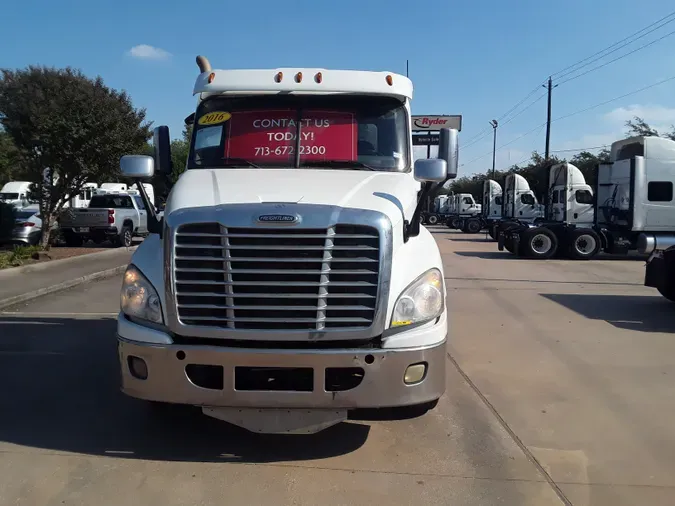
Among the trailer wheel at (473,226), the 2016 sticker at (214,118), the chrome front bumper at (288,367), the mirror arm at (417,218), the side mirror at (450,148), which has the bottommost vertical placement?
the trailer wheel at (473,226)

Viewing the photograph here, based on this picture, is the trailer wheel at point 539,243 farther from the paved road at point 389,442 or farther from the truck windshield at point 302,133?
the truck windshield at point 302,133

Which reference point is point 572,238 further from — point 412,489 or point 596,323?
point 412,489

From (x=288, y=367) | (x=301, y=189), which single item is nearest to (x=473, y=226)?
(x=301, y=189)

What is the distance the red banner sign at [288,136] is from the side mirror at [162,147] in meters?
0.67

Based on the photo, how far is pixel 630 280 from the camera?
592 inches

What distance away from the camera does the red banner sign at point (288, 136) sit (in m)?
5.35

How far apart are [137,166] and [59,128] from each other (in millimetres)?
12947

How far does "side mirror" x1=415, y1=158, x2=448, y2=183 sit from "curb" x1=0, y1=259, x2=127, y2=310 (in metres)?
7.97

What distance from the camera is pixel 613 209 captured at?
21.0 meters

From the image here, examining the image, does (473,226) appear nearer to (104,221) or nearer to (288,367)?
(104,221)

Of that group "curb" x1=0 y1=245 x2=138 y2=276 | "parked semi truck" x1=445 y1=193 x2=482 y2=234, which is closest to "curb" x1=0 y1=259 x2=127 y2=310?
"curb" x1=0 y1=245 x2=138 y2=276

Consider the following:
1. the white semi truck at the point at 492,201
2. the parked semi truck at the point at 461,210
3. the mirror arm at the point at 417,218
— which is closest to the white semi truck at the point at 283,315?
the mirror arm at the point at 417,218

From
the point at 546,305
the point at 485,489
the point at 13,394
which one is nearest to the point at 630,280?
the point at 546,305

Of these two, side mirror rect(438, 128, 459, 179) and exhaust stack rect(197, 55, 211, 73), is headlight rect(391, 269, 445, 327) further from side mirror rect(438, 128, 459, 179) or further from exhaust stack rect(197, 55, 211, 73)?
exhaust stack rect(197, 55, 211, 73)
